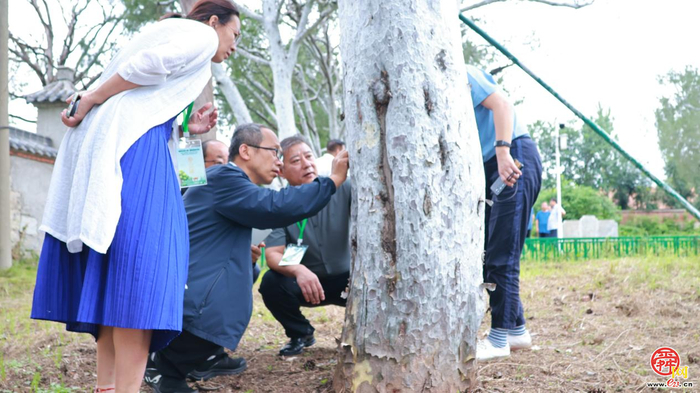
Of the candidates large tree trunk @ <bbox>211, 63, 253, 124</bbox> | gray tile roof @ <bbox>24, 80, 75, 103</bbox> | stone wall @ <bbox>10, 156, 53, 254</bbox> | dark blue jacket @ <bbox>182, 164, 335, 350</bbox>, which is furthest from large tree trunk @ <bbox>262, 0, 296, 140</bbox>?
dark blue jacket @ <bbox>182, 164, 335, 350</bbox>

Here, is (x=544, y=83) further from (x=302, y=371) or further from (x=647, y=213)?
(x=647, y=213)

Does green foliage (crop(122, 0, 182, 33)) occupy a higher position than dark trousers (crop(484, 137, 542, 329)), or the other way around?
green foliage (crop(122, 0, 182, 33))

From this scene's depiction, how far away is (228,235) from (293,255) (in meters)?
0.56

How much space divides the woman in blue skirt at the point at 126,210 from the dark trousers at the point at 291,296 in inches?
52.3

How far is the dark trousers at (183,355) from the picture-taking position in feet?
8.73

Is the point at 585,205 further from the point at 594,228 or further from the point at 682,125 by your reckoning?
the point at 594,228

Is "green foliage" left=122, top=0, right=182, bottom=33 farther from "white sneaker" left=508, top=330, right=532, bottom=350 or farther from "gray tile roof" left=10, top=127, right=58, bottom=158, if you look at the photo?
"white sneaker" left=508, top=330, right=532, bottom=350

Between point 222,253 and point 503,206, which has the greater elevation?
point 503,206

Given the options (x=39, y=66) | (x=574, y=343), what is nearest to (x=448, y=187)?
(x=574, y=343)

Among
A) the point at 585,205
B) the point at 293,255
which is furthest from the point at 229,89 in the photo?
the point at 585,205

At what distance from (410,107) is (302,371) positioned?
55.2 inches

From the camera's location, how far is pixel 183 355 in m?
2.68

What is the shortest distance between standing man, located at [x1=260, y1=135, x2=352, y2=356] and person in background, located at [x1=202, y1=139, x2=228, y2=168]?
96 cm

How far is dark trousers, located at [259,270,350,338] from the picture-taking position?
3.49 metres
